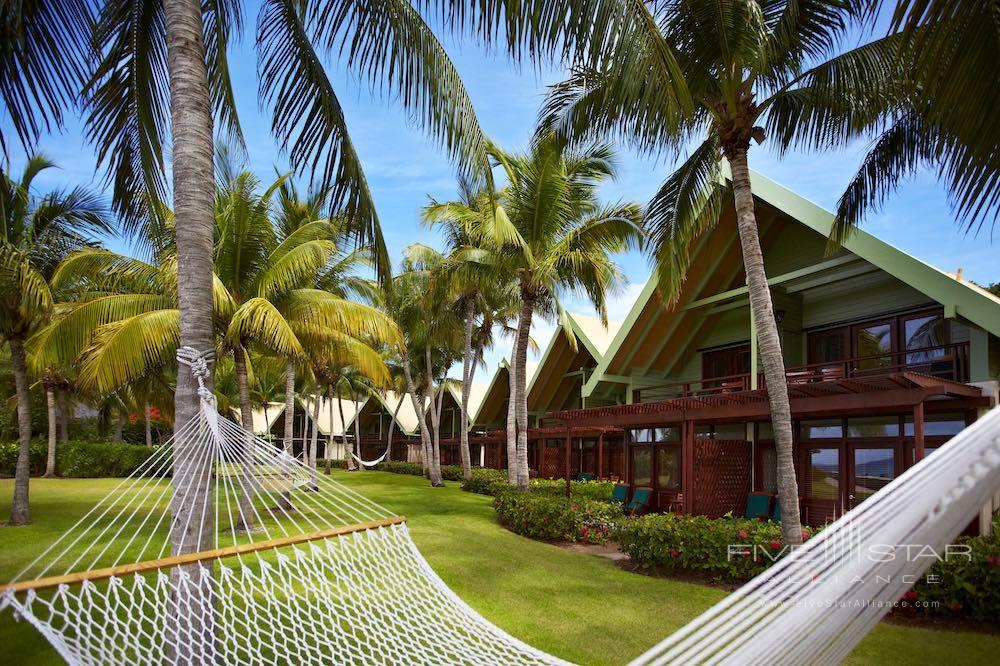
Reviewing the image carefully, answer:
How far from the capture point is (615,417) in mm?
12367

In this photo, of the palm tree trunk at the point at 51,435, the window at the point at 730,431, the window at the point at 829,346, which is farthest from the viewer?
the palm tree trunk at the point at 51,435

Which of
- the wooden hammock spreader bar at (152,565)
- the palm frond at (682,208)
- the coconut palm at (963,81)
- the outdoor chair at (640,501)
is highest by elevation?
the palm frond at (682,208)

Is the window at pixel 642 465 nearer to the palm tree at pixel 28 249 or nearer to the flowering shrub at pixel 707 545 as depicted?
the flowering shrub at pixel 707 545

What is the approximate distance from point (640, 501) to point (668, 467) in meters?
0.94

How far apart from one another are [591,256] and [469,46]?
820cm

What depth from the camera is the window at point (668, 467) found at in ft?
44.0

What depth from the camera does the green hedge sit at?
20.0 metres

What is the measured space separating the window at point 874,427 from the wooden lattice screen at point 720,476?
211 centimetres

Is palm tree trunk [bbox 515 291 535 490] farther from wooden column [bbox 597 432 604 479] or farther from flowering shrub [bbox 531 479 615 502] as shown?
wooden column [bbox 597 432 604 479]

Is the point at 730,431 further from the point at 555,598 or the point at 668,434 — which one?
the point at 555,598

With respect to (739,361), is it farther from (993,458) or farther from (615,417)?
(993,458)

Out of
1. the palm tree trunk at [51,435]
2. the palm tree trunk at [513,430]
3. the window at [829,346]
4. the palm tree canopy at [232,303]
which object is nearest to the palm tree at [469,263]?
the palm tree trunk at [513,430]

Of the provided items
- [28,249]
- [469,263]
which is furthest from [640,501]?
[28,249]

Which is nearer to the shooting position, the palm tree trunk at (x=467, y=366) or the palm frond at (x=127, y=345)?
the palm frond at (x=127, y=345)
